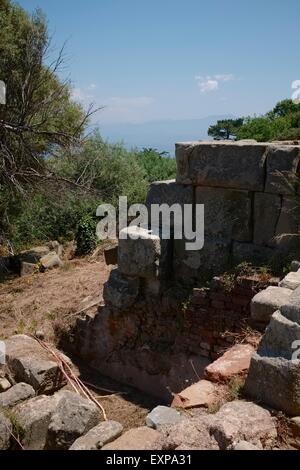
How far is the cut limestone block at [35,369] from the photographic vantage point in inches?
215

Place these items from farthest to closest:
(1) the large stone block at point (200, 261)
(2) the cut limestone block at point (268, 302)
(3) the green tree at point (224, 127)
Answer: (3) the green tree at point (224, 127), (1) the large stone block at point (200, 261), (2) the cut limestone block at point (268, 302)

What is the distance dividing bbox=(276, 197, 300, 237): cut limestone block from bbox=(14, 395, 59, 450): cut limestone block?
3050mm

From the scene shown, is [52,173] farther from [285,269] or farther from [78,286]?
[285,269]

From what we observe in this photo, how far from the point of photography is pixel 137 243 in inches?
237

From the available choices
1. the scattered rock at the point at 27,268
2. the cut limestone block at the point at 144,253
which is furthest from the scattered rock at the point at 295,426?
the scattered rock at the point at 27,268

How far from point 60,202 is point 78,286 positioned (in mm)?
4615

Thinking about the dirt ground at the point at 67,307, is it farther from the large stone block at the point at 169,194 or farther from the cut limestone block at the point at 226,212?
the cut limestone block at the point at 226,212

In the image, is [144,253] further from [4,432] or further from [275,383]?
[275,383]

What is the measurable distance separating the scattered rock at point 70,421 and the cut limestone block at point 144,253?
2.13 m

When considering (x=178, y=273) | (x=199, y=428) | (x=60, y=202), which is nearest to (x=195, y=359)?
(x=178, y=273)

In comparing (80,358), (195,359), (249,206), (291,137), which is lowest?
(80,358)

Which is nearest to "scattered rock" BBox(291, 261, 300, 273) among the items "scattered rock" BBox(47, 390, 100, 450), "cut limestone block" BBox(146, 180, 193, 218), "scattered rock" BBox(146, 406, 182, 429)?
"cut limestone block" BBox(146, 180, 193, 218)

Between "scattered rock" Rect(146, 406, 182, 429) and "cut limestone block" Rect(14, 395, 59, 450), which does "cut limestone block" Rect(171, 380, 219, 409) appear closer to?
"scattered rock" Rect(146, 406, 182, 429)

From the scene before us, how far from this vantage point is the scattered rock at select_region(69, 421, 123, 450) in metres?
3.30
